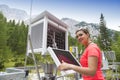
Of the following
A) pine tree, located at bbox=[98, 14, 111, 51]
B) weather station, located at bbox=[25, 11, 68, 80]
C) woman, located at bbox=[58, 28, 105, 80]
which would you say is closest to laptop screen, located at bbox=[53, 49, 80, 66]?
woman, located at bbox=[58, 28, 105, 80]

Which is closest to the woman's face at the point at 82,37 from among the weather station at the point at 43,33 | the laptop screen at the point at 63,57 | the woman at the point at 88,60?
the woman at the point at 88,60

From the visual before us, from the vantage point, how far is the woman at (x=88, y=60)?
1.40 meters

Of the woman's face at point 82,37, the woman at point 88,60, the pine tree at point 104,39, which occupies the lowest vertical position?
the woman at point 88,60

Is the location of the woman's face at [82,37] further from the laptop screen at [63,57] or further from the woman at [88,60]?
the laptop screen at [63,57]

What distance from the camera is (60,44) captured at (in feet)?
9.55

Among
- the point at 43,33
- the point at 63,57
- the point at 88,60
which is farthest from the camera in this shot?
the point at 43,33

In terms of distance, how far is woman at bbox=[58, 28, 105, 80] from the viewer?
1.40m

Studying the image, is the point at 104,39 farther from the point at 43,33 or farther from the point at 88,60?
the point at 88,60

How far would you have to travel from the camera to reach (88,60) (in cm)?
144

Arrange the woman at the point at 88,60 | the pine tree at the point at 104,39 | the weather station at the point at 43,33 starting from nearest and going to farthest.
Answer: the woman at the point at 88,60, the weather station at the point at 43,33, the pine tree at the point at 104,39

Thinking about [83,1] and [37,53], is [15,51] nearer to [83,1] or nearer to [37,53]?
[83,1]

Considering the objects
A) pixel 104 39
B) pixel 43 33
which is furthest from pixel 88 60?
pixel 104 39

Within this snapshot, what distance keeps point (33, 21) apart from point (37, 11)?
5.1 inches

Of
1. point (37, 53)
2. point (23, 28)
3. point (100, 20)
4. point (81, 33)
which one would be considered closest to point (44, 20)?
point (37, 53)
